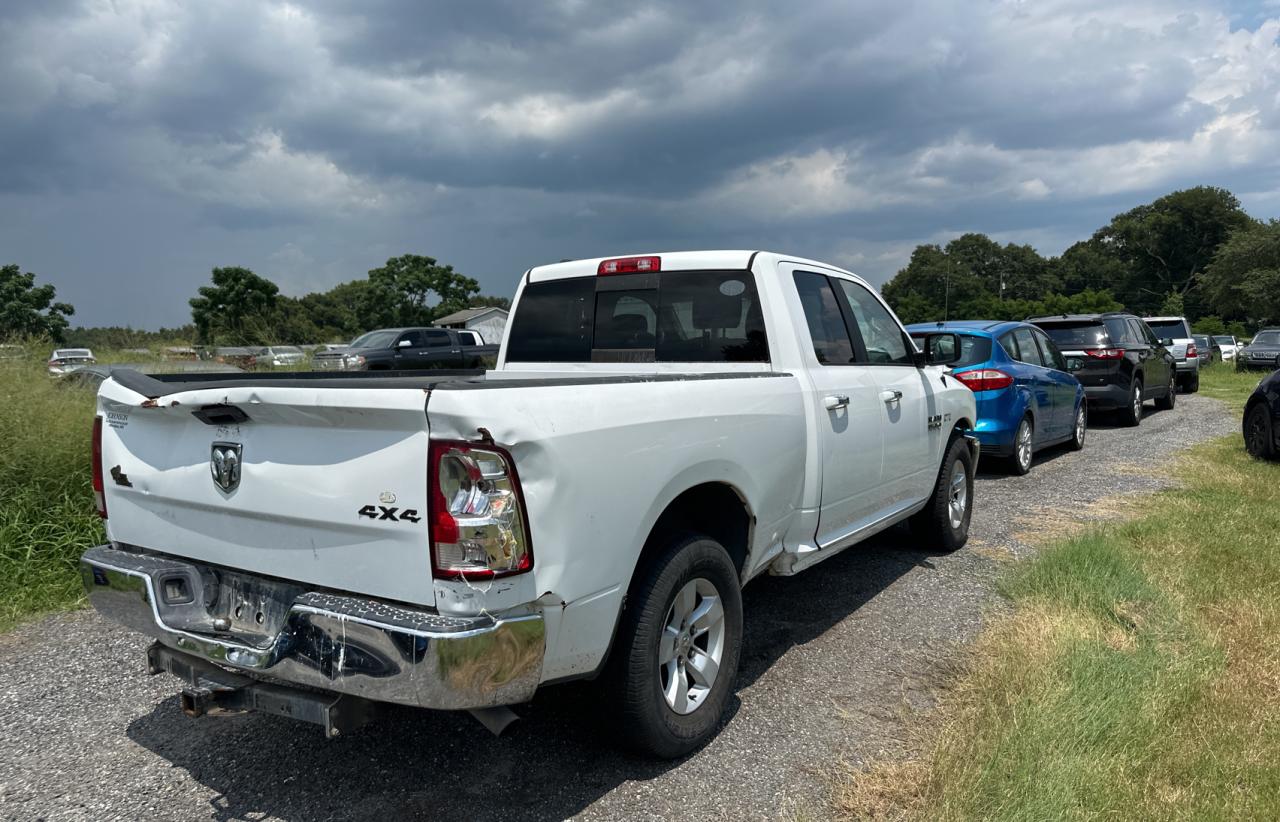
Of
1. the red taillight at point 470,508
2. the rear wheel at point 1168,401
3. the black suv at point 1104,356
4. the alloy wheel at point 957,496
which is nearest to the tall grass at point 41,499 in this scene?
the red taillight at point 470,508

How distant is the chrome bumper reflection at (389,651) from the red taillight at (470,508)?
0.16m

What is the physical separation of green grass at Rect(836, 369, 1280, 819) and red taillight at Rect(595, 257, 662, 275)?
2487 millimetres

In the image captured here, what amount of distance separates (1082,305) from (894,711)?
5251 centimetres

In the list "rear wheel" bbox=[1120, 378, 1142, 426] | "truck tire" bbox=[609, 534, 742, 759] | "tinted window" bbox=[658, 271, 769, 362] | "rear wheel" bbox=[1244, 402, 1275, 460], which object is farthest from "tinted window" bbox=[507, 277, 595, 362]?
"rear wheel" bbox=[1120, 378, 1142, 426]

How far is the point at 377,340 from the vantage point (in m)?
23.6

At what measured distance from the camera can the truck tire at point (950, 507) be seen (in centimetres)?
557

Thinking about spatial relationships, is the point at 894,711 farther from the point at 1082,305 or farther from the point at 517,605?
the point at 1082,305

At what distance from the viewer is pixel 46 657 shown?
4309 millimetres

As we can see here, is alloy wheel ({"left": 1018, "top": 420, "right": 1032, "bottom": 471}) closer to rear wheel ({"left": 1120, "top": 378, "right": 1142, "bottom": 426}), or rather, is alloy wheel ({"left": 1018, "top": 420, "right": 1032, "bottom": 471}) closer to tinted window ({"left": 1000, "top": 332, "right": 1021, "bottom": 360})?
tinted window ({"left": 1000, "top": 332, "right": 1021, "bottom": 360})

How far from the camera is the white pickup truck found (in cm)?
223

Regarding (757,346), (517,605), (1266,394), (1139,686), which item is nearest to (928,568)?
(1139,686)

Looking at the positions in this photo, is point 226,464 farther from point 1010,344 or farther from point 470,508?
point 1010,344

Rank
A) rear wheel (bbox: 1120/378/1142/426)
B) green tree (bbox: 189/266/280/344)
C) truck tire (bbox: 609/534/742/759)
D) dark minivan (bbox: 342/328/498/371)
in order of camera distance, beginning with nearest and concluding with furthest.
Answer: truck tire (bbox: 609/534/742/759), rear wheel (bbox: 1120/378/1142/426), dark minivan (bbox: 342/328/498/371), green tree (bbox: 189/266/280/344)

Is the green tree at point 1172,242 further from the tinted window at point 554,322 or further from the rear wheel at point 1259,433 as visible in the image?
the tinted window at point 554,322
